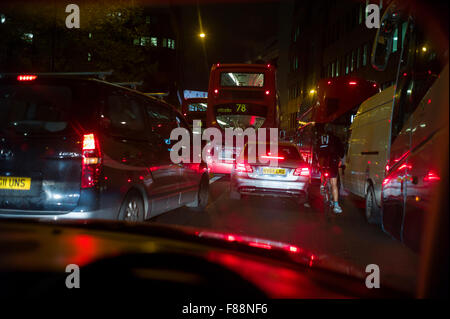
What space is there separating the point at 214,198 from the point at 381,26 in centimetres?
693

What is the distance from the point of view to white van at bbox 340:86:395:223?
805 cm

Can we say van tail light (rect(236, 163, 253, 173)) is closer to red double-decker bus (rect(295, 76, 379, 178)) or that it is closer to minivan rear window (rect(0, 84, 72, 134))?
minivan rear window (rect(0, 84, 72, 134))

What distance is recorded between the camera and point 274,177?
10.2 m

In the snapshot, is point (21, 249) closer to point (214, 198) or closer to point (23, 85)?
point (23, 85)

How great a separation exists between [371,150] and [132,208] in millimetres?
5524

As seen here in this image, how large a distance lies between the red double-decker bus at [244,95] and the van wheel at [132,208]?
11.2 m

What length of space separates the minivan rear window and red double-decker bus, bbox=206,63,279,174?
12219mm

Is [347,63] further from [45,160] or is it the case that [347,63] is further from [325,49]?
[45,160]

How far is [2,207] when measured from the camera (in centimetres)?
469

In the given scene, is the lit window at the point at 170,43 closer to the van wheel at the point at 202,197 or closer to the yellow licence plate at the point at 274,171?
the yellow licence plate at the point at 274,171

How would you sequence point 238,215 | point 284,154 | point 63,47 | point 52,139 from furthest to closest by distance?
1. point 63,47
2. point 284,154
3. point 238,215
4. point 52,139

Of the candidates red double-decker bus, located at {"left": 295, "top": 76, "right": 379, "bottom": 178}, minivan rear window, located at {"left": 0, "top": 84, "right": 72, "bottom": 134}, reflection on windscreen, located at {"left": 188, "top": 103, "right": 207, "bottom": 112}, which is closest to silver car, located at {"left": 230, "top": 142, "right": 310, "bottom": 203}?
minivan rear window, located at {"left": 0, "top": 84, "right": 72, "bottom": 134}

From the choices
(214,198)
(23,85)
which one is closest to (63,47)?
(214,198)

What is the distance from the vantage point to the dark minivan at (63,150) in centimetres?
464
